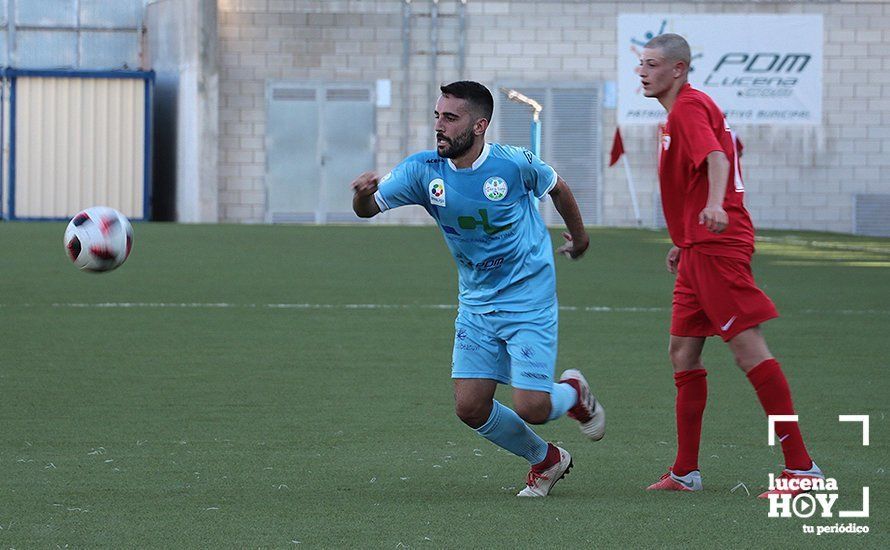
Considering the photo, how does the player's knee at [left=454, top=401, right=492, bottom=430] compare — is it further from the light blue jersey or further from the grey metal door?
the grey metal door

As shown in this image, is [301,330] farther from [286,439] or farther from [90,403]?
[286,439]

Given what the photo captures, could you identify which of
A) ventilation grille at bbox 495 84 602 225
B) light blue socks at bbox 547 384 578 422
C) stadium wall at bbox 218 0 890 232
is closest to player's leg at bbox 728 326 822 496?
light blue socks at bbox 547 384 578 422

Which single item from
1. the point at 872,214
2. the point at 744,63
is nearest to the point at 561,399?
the point at 744,63

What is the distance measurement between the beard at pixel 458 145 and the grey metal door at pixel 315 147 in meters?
25.7

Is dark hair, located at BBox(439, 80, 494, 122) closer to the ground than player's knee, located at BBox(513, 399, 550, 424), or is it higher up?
higher up

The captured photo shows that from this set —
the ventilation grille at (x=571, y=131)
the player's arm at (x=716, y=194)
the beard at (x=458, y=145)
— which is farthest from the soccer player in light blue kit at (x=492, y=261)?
the ventilation grille at (x=571, y=131)

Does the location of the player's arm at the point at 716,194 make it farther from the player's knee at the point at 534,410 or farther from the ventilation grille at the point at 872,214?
the ventilation grille at the point at 872,214

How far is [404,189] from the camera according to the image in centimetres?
549

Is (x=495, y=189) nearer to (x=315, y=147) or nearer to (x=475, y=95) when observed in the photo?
(x=475, y=95)

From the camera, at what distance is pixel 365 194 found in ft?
17.4

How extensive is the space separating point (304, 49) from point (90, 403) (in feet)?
79.9

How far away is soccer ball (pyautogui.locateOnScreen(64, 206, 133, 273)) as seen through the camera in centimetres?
631

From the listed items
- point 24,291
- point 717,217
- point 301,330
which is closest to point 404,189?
point 717,217

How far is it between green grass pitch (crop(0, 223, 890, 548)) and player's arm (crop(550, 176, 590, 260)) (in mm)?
891
